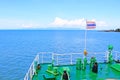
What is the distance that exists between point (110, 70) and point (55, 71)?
15.3 feet

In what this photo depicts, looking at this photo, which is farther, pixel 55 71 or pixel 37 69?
pixel 37 69

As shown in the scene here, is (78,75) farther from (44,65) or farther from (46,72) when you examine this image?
(44,65)

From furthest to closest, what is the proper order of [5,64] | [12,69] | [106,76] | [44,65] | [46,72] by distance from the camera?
[5,64] → [12,69] → [44,65] → [46,72] → [106,76]

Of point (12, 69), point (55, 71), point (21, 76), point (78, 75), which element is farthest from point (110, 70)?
point (12, 69)

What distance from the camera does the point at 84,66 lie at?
15812mm

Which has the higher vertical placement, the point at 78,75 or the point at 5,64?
the point at 78,75

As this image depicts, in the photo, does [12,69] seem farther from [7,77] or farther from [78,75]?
[78,75]

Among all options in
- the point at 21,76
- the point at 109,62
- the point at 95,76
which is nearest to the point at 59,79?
the point at 95,76

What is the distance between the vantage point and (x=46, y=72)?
1468cm

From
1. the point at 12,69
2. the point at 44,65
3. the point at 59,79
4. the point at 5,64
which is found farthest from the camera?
the point at 5,64

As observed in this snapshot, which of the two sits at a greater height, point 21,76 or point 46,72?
point 46,72

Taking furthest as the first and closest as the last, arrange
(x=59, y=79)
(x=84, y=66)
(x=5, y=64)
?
(x=5, y=64)
(x=84, y=66)
(x=59, y=79)

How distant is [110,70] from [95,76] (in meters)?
2.34

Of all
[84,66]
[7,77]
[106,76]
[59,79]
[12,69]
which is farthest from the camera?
[12,69]
